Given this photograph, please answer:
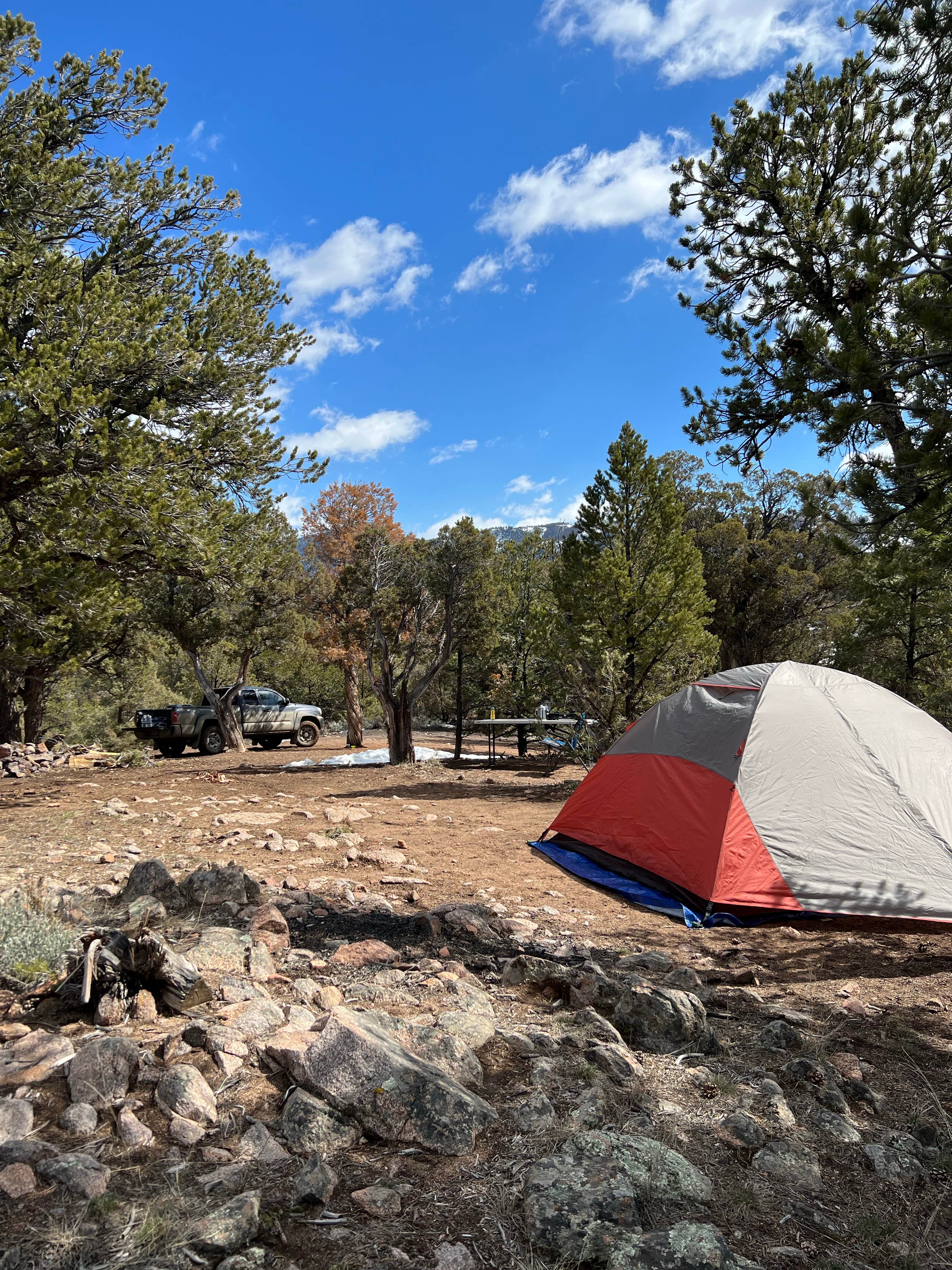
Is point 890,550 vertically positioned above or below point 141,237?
below

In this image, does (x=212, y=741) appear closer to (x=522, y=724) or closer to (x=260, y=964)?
(x=522, y=724)

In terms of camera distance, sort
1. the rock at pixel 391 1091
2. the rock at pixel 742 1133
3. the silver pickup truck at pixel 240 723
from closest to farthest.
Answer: the rock at pixel 391 1091 → the rock at pixel 742 1133 → the silver pickup truck at pixel 240 723

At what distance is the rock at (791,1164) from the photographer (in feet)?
8.13

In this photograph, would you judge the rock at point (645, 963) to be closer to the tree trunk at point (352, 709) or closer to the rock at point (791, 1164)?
the rock at point (791, 1164)

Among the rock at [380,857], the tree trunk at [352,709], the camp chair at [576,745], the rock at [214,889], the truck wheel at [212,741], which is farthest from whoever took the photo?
the tree trunk at [352,709]

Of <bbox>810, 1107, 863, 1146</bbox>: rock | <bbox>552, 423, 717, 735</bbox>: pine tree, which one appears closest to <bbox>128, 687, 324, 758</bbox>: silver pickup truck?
<bbox>552, 423, 717, 735</bbox>: pine tree

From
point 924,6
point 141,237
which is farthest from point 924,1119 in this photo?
point 141,237

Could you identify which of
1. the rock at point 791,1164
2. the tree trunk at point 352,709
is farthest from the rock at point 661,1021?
the tree trunk at point 352,709

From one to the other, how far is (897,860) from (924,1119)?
3393mm

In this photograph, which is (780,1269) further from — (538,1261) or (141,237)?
(141,237)

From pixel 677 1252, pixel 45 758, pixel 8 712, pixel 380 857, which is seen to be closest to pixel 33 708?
pixel 8 712

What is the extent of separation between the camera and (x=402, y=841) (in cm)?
779

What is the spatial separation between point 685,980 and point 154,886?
3.48 metres

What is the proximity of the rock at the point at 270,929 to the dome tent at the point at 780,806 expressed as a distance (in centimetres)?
335
